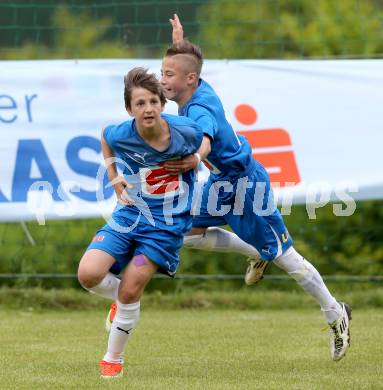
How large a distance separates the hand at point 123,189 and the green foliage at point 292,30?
374cm

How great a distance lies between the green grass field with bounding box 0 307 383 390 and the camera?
516 cm

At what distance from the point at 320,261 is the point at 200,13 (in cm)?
229

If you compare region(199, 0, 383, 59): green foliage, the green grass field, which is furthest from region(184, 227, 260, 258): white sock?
region(199, 0, 383, 59): green foliage

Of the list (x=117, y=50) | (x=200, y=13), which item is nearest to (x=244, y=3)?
(x=200, y=13)

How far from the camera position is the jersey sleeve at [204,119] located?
17.7ft

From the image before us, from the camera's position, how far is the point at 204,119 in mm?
5473

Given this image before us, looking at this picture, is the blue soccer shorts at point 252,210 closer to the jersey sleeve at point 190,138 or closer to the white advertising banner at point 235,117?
the jersey sleeve at point 190,138

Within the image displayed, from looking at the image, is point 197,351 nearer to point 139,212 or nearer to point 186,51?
point 139,212

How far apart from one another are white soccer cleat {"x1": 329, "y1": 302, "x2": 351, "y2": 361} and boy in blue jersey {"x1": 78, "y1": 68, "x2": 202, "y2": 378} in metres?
1.05

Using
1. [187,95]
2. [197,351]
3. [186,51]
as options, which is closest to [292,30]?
[186,51]

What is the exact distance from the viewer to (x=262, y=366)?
18.7 feet

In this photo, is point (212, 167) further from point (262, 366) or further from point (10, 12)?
point (10, 12)

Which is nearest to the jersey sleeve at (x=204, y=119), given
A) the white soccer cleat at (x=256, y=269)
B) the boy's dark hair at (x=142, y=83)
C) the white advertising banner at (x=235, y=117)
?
the boy's dark hair at (x=142, y=83)

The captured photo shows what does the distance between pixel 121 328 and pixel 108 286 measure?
0.23 m
